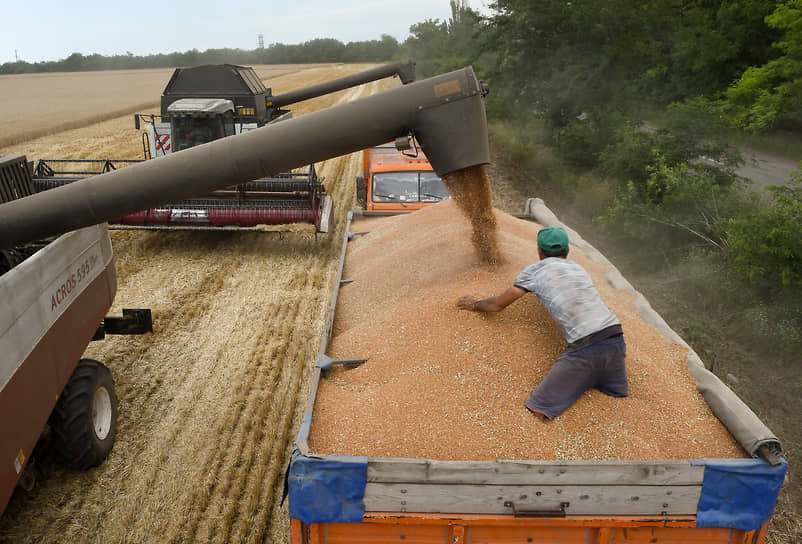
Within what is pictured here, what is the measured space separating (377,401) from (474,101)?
1.94 metres

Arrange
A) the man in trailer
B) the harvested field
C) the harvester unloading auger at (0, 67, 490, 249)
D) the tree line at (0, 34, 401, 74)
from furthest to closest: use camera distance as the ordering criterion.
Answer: the tree line at (0, 34, 401, 74), the harvested field, the harvester unloading auger at (0, 67, 490, 249), the man in trailer

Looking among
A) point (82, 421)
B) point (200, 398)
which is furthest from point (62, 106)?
point (82, 421)

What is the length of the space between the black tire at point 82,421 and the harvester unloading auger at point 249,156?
1.57m

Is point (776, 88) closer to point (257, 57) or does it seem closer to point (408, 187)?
point (408, 187)

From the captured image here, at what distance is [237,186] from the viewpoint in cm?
920

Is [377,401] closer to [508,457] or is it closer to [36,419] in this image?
[508,457]

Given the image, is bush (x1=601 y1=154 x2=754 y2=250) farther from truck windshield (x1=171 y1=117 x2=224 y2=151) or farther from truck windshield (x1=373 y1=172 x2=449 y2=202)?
truck windshield (x1=171 y1=117 x2=224 y2=151)

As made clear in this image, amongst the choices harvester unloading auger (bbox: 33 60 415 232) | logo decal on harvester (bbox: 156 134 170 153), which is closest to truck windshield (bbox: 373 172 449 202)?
harvester unloading auger (bbox: 33 60 415 232)

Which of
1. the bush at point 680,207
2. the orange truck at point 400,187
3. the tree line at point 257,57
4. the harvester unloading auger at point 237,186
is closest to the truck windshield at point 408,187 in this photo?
the orange truck at point 400,187

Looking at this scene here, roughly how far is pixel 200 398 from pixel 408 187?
4893mm

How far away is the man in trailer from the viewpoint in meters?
3.28

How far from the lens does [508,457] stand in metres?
2.98

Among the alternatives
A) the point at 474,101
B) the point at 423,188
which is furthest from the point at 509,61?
the point at 474,101

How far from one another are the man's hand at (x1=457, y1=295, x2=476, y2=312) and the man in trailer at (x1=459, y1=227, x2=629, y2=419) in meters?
0.18
